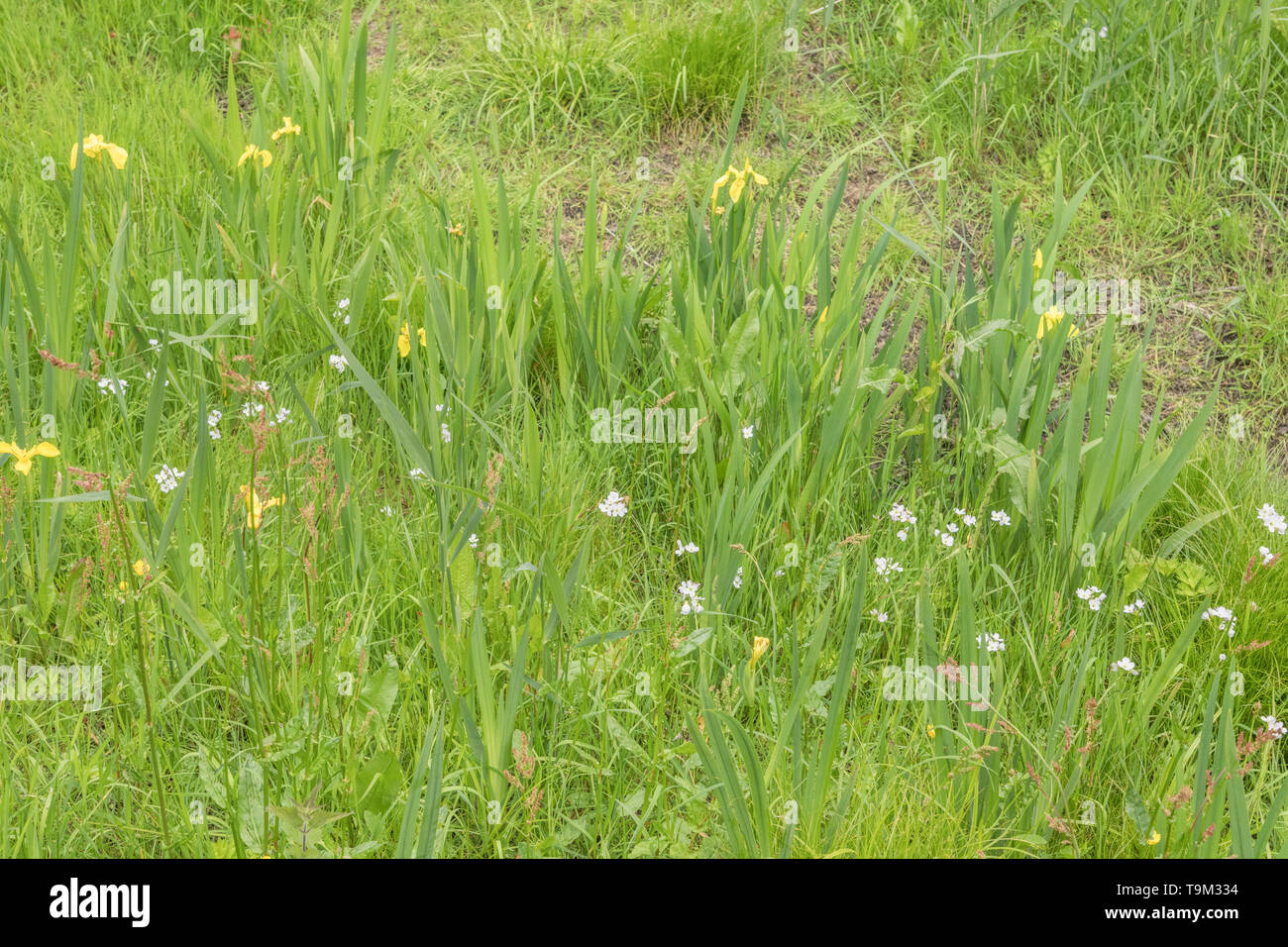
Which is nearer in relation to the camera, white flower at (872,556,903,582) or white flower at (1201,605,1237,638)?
white flower at (1201,605,1237,638)

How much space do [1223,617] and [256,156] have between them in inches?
93.7

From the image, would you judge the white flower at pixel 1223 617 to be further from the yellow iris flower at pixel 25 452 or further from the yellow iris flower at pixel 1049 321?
the yellow iris flower at pixel 25 452

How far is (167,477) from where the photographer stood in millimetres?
2244

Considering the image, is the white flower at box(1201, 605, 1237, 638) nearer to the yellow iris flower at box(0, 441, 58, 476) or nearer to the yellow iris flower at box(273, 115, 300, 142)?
the yellow iris flower at box(0, 441, 58, 476)

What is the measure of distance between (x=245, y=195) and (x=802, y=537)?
1.59m

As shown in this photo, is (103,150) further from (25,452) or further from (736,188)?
(736,188)

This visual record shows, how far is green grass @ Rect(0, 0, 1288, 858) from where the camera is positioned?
174 cm

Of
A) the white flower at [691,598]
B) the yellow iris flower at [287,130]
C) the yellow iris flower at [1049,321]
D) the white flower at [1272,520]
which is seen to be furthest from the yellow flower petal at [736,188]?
the white flower at [1272,520]

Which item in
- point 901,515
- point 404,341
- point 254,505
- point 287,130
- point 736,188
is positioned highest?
point 287,130

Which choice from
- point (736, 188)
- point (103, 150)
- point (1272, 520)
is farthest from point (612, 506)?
point (103, 150)

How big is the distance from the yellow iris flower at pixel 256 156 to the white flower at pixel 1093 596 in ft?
6.97

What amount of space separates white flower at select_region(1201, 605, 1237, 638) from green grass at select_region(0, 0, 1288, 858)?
0.03m

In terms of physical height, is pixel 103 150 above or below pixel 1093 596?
above

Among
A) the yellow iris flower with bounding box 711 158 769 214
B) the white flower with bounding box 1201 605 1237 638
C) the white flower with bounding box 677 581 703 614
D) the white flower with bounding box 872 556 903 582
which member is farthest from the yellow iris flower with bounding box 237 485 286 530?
the white flower with bounding box 1201 605 1237 638
